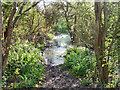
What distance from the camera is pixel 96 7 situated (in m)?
2.83

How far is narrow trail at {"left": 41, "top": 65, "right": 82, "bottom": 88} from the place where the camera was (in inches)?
145

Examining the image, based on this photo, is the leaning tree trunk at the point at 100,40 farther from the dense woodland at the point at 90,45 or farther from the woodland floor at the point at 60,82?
the woodland floor at the point at 60,82

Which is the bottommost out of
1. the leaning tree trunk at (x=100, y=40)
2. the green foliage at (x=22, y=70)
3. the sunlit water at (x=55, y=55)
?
the sunlit water at (x=55, y=55)

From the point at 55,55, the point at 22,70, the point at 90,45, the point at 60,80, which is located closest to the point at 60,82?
the point at 60,80

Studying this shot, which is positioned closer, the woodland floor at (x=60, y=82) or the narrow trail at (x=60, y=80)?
the woodland floor at (x=60, y=82)

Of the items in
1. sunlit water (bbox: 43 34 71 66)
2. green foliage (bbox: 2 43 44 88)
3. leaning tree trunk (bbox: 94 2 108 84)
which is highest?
leaning tree trunk (bbox: 94 2 108 84)

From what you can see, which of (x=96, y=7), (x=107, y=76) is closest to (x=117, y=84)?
(x=107, y=76)

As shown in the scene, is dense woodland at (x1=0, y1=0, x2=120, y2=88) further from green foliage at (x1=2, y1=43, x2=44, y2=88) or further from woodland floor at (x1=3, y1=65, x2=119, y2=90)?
woodland floor at (x1=3, y1=65, x2=119, y2=90)

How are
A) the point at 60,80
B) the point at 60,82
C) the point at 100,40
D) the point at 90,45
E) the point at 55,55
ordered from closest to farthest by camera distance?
the point at 100,40 < the point at 90,45 < the point at 60,82 < the point at 60,80 < the point at 55,55

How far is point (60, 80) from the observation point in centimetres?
407

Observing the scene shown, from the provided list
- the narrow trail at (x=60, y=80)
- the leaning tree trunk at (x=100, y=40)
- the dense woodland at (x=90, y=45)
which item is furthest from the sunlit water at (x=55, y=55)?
the leaning tree trunk at (x=100, y=40)

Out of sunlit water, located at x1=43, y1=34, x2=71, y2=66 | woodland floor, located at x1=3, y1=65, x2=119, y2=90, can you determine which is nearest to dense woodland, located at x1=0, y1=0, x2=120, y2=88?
woodland floor, located at x1=3, y1=65, x2=119, y2=90

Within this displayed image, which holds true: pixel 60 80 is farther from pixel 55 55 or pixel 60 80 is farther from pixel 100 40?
pixel 55 55

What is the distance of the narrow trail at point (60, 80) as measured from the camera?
3.68m
